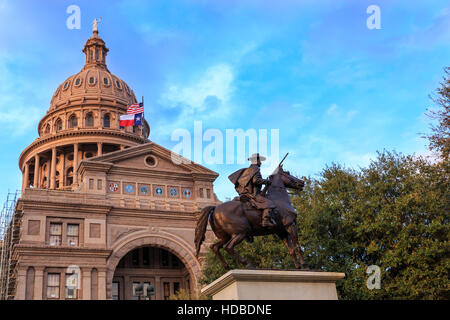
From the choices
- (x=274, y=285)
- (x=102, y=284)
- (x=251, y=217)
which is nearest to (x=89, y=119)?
(x=102, y=284)

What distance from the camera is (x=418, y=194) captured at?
28.1m

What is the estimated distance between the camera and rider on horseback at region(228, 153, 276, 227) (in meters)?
14.6

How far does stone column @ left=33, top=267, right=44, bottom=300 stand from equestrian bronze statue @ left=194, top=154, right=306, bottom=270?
97.0 ft

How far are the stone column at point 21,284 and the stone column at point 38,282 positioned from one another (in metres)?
0.79

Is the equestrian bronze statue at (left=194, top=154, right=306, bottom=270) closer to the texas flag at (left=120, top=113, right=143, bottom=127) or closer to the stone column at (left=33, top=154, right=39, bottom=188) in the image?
the texas flag at (left=120, top=113, right=143, bottom=127)

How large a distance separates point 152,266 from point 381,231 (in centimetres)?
2651

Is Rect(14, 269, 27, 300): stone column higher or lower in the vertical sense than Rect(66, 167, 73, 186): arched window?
lower

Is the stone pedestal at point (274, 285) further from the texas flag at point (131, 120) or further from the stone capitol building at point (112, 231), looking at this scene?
the texas flag at point (131, 120)

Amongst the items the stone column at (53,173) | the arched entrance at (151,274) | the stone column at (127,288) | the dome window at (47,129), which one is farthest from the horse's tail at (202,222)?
the dome window at (47,129)

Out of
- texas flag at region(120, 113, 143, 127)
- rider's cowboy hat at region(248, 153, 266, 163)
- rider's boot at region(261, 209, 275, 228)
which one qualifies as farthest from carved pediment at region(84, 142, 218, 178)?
rider's boot at region(261, 209, 275, 228)

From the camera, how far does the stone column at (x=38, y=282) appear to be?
4075cm

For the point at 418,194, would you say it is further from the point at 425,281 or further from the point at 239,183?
the point at 239,183

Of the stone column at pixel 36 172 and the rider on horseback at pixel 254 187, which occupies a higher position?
the stone column at pixel 36 172
